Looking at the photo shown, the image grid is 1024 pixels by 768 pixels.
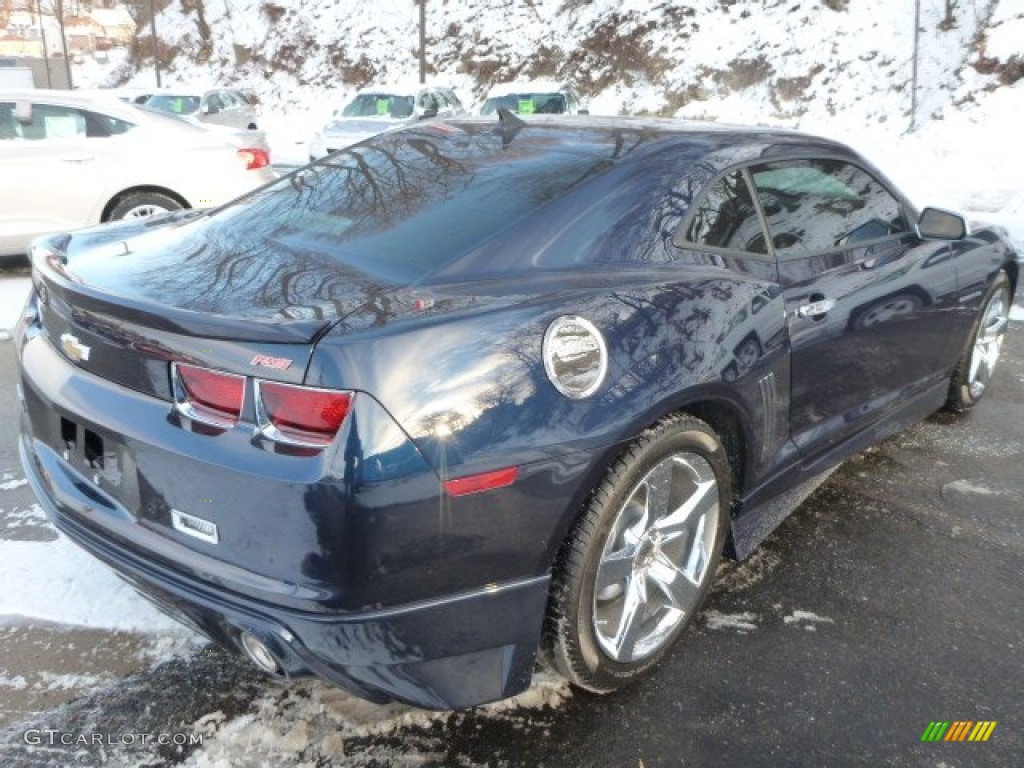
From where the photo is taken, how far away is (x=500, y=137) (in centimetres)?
309

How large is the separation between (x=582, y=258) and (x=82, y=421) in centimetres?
136

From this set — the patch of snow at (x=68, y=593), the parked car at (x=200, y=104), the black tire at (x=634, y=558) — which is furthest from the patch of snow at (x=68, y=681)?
the parked car at (x=200, y=104)

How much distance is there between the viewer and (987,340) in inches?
186

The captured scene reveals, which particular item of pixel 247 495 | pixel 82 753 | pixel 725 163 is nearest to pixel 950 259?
pixel 725 163

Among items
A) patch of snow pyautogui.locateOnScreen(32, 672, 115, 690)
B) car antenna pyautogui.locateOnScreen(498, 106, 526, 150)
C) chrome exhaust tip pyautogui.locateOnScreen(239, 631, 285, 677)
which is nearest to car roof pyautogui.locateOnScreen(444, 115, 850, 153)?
car antenna pyautogui.locateOnScreen(498, 106, 526, 150)

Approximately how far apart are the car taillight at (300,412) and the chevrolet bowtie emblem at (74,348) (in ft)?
2.08

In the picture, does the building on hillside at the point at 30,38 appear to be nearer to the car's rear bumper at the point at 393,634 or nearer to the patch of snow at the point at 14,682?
the patch of snow at the point at 14,682

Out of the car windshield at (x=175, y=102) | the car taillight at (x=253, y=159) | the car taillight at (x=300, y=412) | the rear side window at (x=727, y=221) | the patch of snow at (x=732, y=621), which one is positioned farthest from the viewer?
the car windshield at (x=175, y=102)

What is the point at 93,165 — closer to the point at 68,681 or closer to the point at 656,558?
the point at 68,681

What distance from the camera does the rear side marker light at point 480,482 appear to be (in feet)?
6.50

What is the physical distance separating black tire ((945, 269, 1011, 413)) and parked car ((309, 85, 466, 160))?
11.2 metres

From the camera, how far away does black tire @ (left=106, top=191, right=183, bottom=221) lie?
741 centimetres

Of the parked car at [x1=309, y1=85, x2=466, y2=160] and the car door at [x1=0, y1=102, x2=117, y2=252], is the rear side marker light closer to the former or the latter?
the car door at [x1=0, y1=102, x2=117, y2=252]

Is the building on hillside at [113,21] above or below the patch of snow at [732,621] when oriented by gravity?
above
